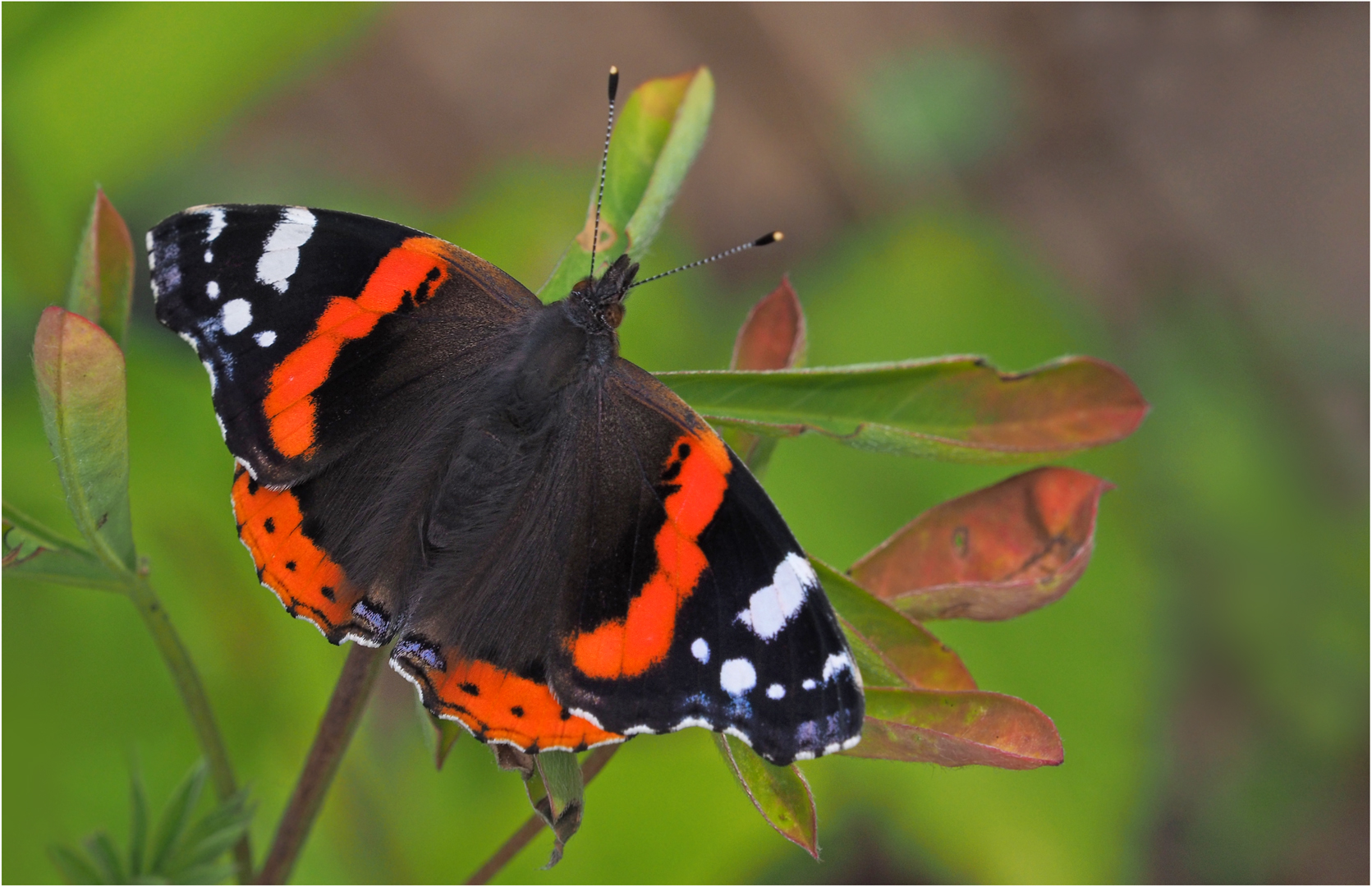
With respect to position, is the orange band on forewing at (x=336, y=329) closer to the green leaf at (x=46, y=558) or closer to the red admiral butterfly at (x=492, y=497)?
the red admiral butterfly at (x=492, y=497)

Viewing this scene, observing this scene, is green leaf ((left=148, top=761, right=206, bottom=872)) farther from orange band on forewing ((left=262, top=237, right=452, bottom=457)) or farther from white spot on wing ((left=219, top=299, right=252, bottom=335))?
white spot on wing ((left=219, top=299, right=252, bottom=335))

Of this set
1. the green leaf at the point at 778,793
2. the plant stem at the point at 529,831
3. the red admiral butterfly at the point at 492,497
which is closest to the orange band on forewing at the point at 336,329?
the red admiral butterfly at the point at 492,497

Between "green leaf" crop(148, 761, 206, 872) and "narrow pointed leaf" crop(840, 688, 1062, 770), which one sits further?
"green leaf" crop(148, 761, 206, 872)

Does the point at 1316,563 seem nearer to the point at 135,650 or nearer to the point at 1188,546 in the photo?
the point at 1188,546

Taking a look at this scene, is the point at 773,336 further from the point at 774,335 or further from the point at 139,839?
the point at 139,839

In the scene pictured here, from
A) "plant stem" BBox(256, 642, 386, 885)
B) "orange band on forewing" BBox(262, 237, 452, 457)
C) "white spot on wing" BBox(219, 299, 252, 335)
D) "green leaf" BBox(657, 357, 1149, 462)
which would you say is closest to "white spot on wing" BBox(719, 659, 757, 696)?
"green leaf" BBox(657, 357, 1149, 462)

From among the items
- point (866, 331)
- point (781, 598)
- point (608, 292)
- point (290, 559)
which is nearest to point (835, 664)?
point (781, 598)
